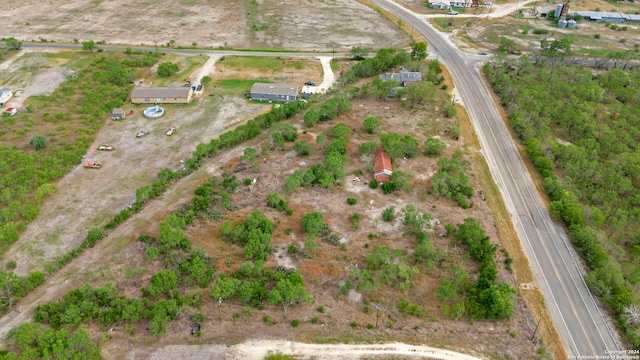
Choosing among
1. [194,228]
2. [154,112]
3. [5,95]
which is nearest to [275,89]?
[154,112]

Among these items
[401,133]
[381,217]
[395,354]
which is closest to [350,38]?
[401,133]

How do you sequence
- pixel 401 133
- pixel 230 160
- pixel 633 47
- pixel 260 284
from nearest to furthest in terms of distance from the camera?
1. pixel 260 284
2. pixel 230 160
3. pixel 401 133
4. pixel 633 47

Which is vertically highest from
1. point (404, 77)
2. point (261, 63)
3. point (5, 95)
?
point (404, 77)

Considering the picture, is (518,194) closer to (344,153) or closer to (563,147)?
(563,147)

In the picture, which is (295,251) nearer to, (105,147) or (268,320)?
(268,320)

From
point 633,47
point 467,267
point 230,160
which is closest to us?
point 467,267

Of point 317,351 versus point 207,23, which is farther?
point 207,23
